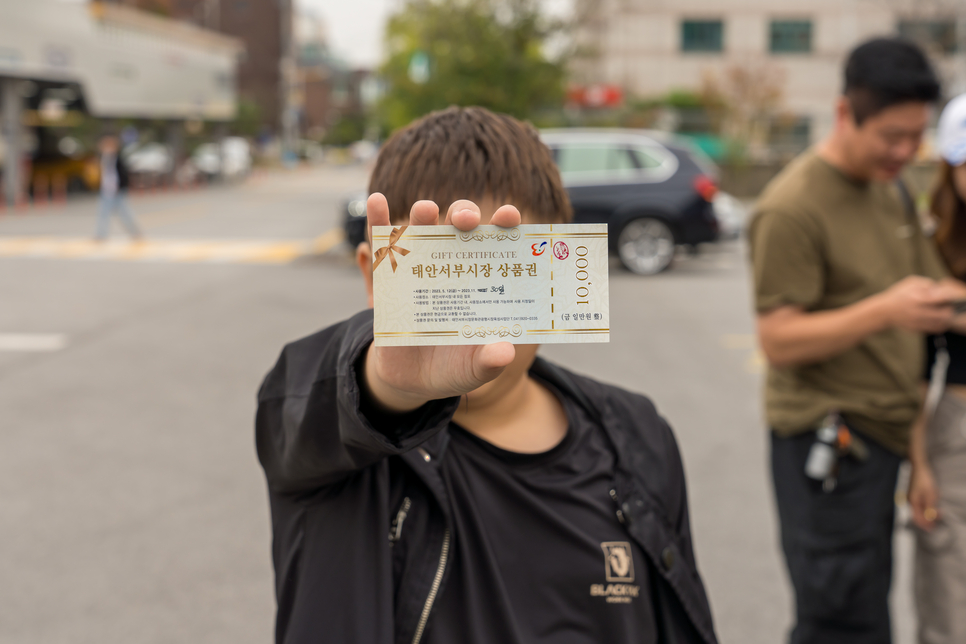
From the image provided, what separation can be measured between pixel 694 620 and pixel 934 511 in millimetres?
1207

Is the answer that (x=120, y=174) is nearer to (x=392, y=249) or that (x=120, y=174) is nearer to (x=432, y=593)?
(x=432, y=593)

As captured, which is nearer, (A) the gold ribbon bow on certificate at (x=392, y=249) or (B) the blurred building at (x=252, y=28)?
(A) the gold ribbon bow on certificate at (x=392, y=249)

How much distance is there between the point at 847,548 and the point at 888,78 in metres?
1.21

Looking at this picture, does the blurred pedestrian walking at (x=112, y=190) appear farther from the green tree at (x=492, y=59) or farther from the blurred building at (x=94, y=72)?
the green tree at (x=492, y=59)

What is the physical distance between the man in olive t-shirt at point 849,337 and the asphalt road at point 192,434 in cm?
105

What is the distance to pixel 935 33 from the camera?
31.8m

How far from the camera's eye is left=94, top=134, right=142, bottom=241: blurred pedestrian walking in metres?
15.9

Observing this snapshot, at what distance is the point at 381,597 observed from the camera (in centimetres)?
128

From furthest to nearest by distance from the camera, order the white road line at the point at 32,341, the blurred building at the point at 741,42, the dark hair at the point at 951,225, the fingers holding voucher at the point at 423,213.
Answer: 1. the blurred building at the point at 741,42
2. the white road line at the point at 32,341
3. the dark hair at the point at 951,225
4. the fingers holding voucher at the point at 423,213

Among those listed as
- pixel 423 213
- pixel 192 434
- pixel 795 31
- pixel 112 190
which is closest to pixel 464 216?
pixel 423 213

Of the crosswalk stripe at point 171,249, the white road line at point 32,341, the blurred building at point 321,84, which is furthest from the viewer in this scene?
the blurred building at point 321,84

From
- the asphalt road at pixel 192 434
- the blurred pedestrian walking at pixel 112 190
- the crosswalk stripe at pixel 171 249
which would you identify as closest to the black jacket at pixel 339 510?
the asphalt road at pixel 192 434

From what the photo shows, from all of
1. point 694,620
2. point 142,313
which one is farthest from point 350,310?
point 694,620

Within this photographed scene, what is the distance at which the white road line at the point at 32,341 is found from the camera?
768 centimetres
